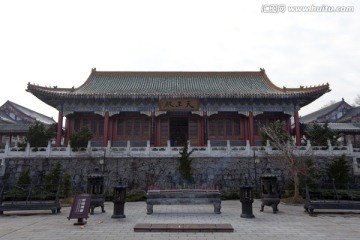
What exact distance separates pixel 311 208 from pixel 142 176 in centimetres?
996

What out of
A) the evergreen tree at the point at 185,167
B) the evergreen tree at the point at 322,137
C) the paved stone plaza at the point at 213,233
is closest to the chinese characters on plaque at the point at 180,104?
the evergreen tree at the point at 185,167

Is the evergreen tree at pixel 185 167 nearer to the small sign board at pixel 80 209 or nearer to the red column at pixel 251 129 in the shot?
the red column at pixel 251 129

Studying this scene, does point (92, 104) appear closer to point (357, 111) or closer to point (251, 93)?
point (251, 93)

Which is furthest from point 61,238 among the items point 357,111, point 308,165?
point 357,111

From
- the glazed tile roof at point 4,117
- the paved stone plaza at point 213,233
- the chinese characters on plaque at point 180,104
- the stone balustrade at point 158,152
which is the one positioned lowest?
the paved stone plaza at point 213,233

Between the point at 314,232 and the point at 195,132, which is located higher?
→ the point at 195,132

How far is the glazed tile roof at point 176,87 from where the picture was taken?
71.1 feet

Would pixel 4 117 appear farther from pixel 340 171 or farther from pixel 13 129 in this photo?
pixel 340 171

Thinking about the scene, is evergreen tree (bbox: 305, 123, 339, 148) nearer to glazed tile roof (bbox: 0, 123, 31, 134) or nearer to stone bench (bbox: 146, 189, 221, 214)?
stone bench (bbox: 146, 189, 221, 214)

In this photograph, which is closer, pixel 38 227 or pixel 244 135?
pixel 38 227

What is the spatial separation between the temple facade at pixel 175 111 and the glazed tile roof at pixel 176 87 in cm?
7

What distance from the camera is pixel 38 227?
790 cm

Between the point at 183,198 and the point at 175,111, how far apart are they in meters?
12.5

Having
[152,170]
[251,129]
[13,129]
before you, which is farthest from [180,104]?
[13,129]
